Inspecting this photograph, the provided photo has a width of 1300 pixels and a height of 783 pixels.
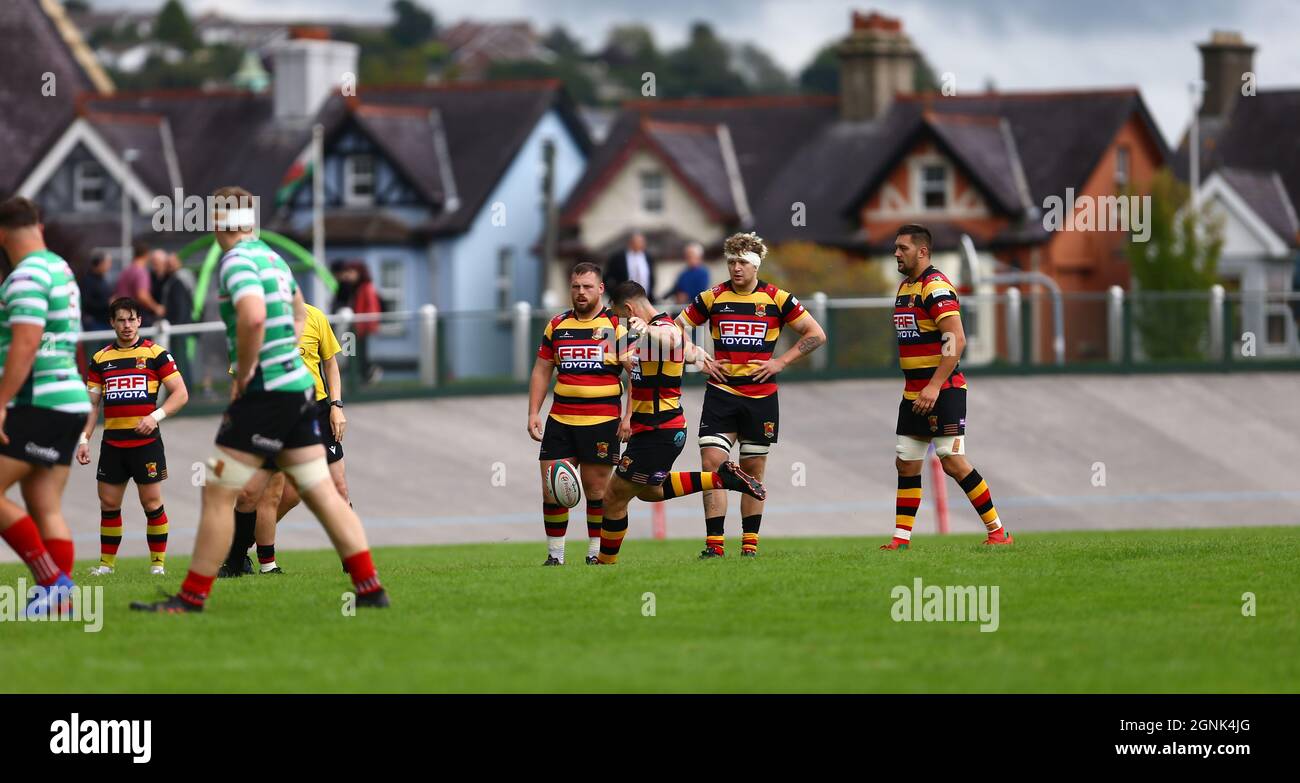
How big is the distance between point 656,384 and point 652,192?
3936 centimetres

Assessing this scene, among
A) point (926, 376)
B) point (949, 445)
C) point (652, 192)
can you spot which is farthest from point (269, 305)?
point (652, 192)

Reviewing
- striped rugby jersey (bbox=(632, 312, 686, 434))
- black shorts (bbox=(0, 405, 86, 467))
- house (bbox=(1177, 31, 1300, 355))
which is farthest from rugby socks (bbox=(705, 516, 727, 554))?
house (bbox=(1177, 31, 1300, 355))

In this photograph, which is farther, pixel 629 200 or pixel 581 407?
pixel 629 200

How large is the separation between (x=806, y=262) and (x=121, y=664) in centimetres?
3688

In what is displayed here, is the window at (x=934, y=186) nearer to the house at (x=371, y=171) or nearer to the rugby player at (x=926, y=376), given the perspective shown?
the house at (x=371, y=171)

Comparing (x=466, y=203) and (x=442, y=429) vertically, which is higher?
(x=466, y=203)

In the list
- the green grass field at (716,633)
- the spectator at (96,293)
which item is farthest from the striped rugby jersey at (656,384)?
the spectator at (96,293)

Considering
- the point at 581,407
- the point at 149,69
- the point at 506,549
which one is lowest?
the point at 506,549

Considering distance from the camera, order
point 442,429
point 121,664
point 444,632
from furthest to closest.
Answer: point 442,429, point 444,632, point 121,664

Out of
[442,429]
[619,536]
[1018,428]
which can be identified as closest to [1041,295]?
[1018,428]

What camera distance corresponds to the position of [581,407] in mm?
13648

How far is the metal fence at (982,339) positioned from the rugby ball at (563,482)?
15104 millimetres

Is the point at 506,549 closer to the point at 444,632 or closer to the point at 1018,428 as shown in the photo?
the point at 444,632

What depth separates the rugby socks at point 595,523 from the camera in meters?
14.1
